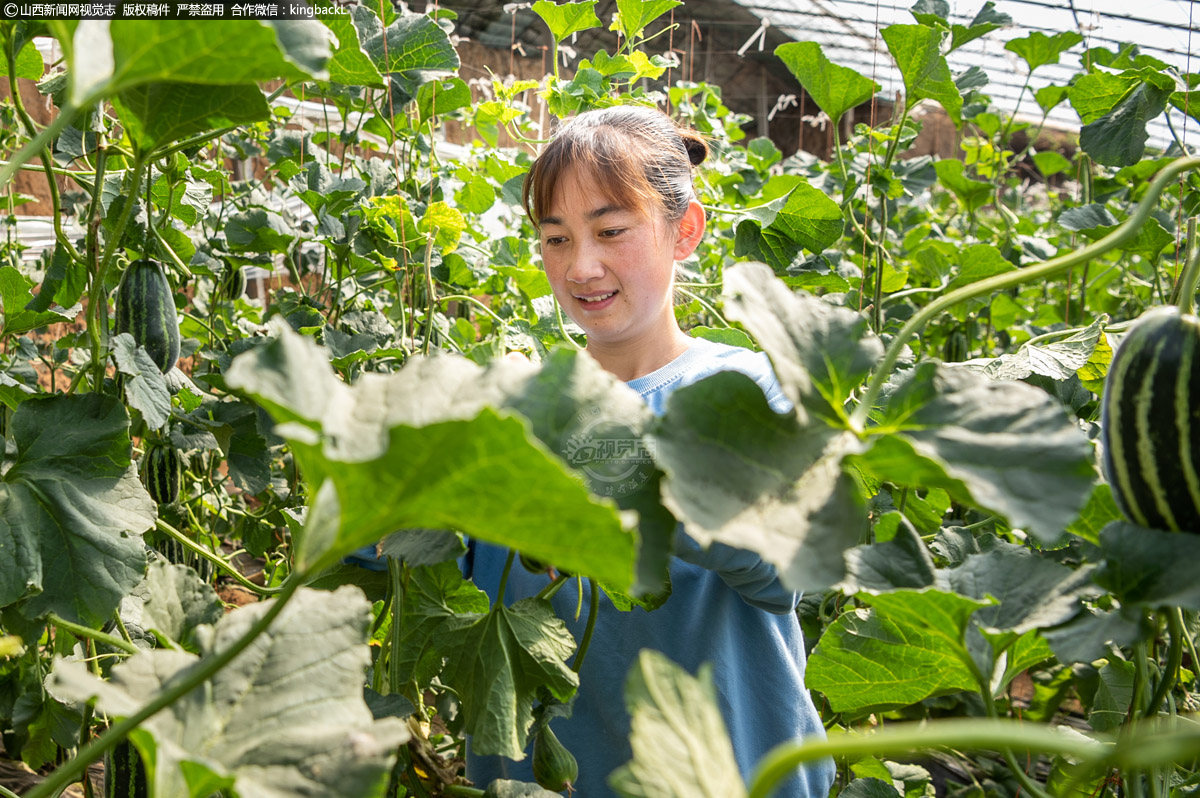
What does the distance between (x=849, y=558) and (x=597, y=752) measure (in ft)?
2.76

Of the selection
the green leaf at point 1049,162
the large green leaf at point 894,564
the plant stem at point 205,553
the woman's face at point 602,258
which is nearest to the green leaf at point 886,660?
the large green leaf at point 894,564

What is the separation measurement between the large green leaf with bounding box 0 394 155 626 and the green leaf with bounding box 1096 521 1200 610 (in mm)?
807

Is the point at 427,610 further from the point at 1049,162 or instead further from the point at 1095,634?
the point at 1049,162

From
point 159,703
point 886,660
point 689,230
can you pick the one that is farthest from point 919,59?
point 159,703

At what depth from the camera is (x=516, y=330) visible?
62.4 inches

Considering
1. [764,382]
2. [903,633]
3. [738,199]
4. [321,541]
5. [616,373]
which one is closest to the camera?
[321,541]

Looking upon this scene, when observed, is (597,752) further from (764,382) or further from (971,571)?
(971,571)

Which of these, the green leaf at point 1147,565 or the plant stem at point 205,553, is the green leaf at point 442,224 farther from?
the green leaf at point 1147,565

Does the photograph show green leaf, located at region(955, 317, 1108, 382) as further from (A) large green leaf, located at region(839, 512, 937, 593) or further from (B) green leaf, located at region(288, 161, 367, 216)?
(B) green leaf, located at region(288, 161, 367, 216)

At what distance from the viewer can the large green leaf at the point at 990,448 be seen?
0.44 meters

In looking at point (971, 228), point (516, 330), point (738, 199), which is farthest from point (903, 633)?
point (971, 228)

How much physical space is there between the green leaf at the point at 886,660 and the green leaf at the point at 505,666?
0.22 metres

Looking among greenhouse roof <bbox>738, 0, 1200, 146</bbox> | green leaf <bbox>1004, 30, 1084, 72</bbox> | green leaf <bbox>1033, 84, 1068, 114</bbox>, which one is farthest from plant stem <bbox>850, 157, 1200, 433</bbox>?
greenhouse roof <bbox>738, 0, 1200, 146</bbox>

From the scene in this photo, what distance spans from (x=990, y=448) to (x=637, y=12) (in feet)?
4.59
